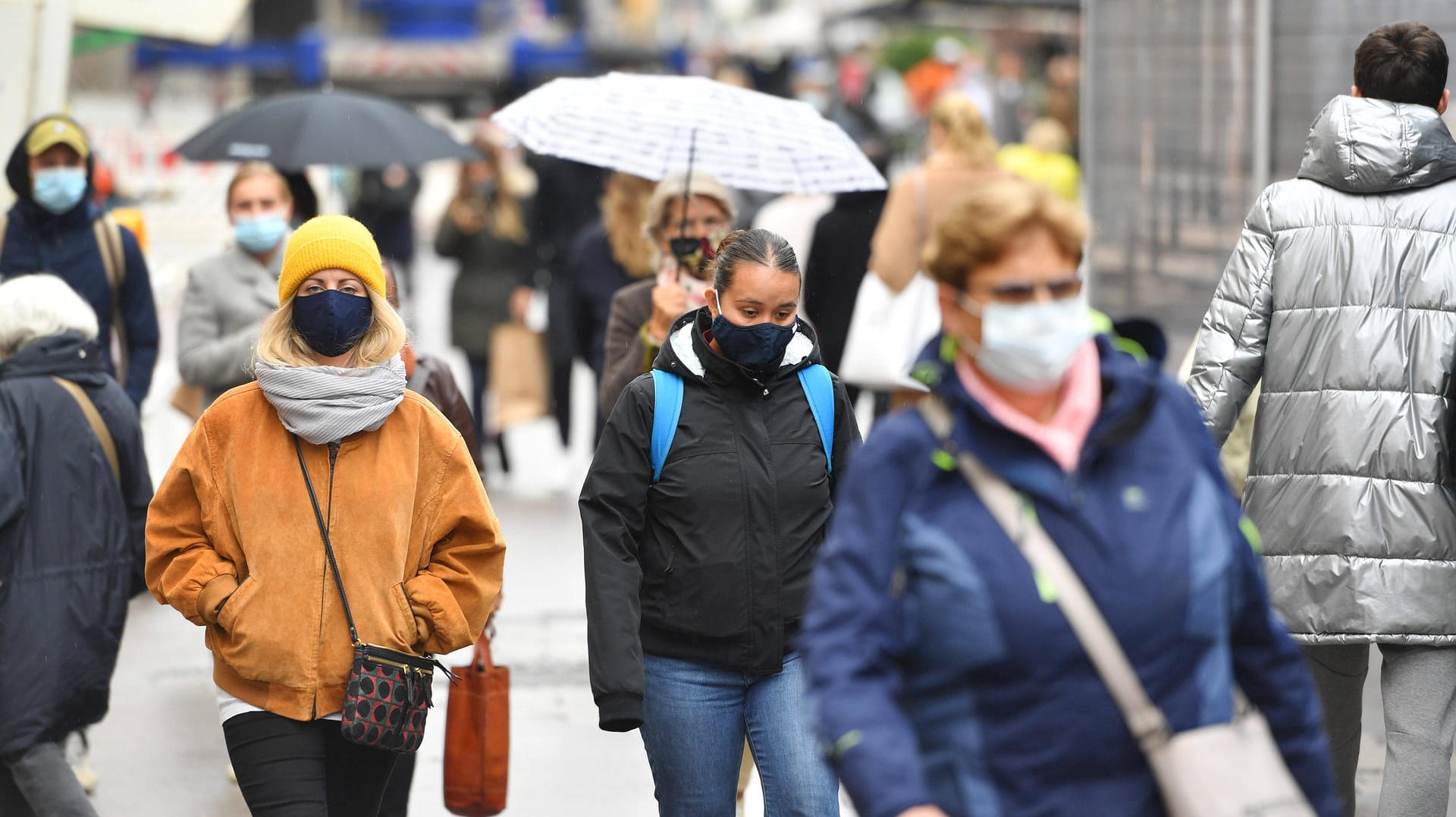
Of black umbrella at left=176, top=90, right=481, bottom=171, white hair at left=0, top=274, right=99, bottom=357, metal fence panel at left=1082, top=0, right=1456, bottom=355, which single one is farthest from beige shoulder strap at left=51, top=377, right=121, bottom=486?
metal fence panel at left=1082, top=0, right=1456, bottom=355

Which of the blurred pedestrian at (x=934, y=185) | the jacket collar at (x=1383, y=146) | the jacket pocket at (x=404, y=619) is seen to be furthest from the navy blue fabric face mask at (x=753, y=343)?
the blurred pedestrian at (x=934, y=185)

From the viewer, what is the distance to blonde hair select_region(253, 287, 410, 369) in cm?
436

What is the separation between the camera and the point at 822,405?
4.59 meters

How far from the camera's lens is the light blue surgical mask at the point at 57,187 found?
744 centimetres

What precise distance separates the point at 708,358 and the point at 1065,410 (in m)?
1.68

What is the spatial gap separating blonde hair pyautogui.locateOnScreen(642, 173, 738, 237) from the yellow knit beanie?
2.15 meters

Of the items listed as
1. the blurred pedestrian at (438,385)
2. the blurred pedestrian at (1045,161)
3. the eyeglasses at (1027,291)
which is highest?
the eyeglasses at (1027,291)

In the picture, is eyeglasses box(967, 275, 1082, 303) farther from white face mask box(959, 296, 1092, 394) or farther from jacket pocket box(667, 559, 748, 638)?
jacket pocket box(667, 559, 748, 638)

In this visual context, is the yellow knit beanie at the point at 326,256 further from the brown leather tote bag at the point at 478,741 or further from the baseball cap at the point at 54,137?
the baseball cap at the point at 54,137

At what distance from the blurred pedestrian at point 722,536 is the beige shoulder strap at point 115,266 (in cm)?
371

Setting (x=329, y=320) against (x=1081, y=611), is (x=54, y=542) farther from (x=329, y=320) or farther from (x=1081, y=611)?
(x=1081, y=611)

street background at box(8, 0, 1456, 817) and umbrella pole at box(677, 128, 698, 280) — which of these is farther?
street background at box(8, 0, 1456, 817)

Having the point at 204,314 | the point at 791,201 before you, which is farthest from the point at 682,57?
the point at 204,314

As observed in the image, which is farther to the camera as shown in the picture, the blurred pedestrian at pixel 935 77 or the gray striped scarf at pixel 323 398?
the blurred pedestrian at pixel 935 77
